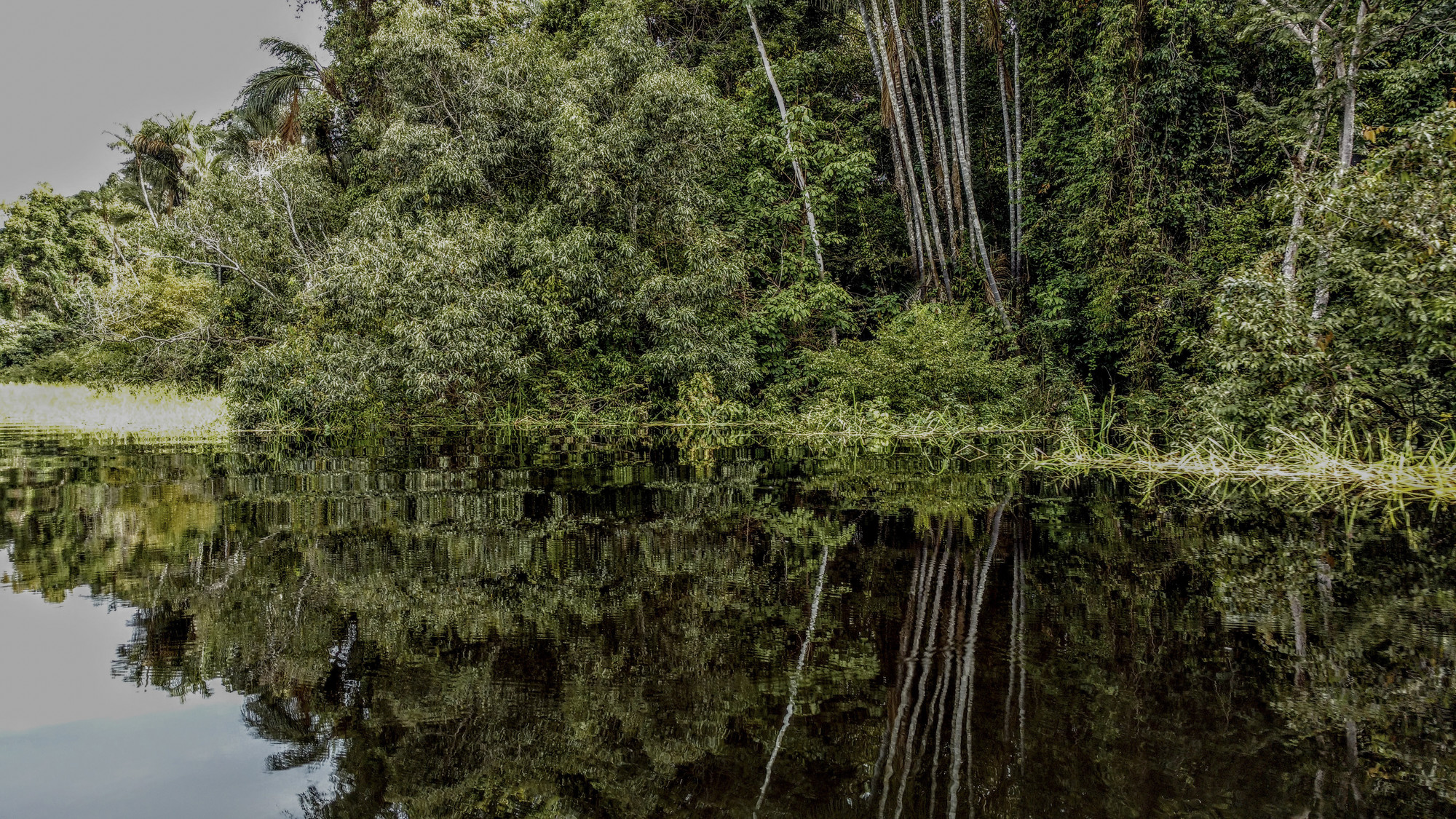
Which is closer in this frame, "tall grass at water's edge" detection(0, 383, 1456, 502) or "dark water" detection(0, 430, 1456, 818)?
"dark water" detection(0, 430, 1456, 818)

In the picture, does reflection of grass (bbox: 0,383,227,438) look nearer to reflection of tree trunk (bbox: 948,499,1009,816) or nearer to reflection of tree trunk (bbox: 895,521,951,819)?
reflection of tree trunk (bbox: 895,521,951,819)

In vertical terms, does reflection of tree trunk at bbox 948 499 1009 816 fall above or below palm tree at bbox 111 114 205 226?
below

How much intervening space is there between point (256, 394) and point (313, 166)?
7.64 meters

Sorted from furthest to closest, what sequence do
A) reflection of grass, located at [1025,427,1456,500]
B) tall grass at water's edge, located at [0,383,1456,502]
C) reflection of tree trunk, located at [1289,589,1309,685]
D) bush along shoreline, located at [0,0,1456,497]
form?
bush along shoreline, located at [0,0,1456,497]
tall grass at water's edge, located at [0,383,1456,502]
reflection of grass, located at [1025,427,1456,500]
reflection of tree trunk, located at [1289,589,1309,685]

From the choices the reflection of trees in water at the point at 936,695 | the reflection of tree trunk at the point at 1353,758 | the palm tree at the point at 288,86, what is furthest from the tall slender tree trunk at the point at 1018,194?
the palm tree at the point at 288,86

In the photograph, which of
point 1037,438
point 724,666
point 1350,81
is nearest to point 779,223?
point 1037,438

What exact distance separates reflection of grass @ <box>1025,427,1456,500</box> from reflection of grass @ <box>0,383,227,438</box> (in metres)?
11.8

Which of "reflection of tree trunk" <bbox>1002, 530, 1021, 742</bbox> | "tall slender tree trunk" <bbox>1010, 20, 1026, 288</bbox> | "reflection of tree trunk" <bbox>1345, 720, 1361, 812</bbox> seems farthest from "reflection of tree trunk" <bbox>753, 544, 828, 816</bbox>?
"tall slender tree trunk" <bbox>1010, 20, 1026, 288</bbox>

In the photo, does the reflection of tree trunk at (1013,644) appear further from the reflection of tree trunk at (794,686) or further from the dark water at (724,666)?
the reflection of tree trunk at (794,686)

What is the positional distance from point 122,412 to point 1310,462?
17734 millimetres

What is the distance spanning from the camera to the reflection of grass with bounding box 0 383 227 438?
11234mm

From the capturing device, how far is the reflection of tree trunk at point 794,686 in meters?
1.42

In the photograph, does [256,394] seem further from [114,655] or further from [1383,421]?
[1383,421]

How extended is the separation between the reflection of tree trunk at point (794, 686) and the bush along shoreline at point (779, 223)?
5.15 meters
